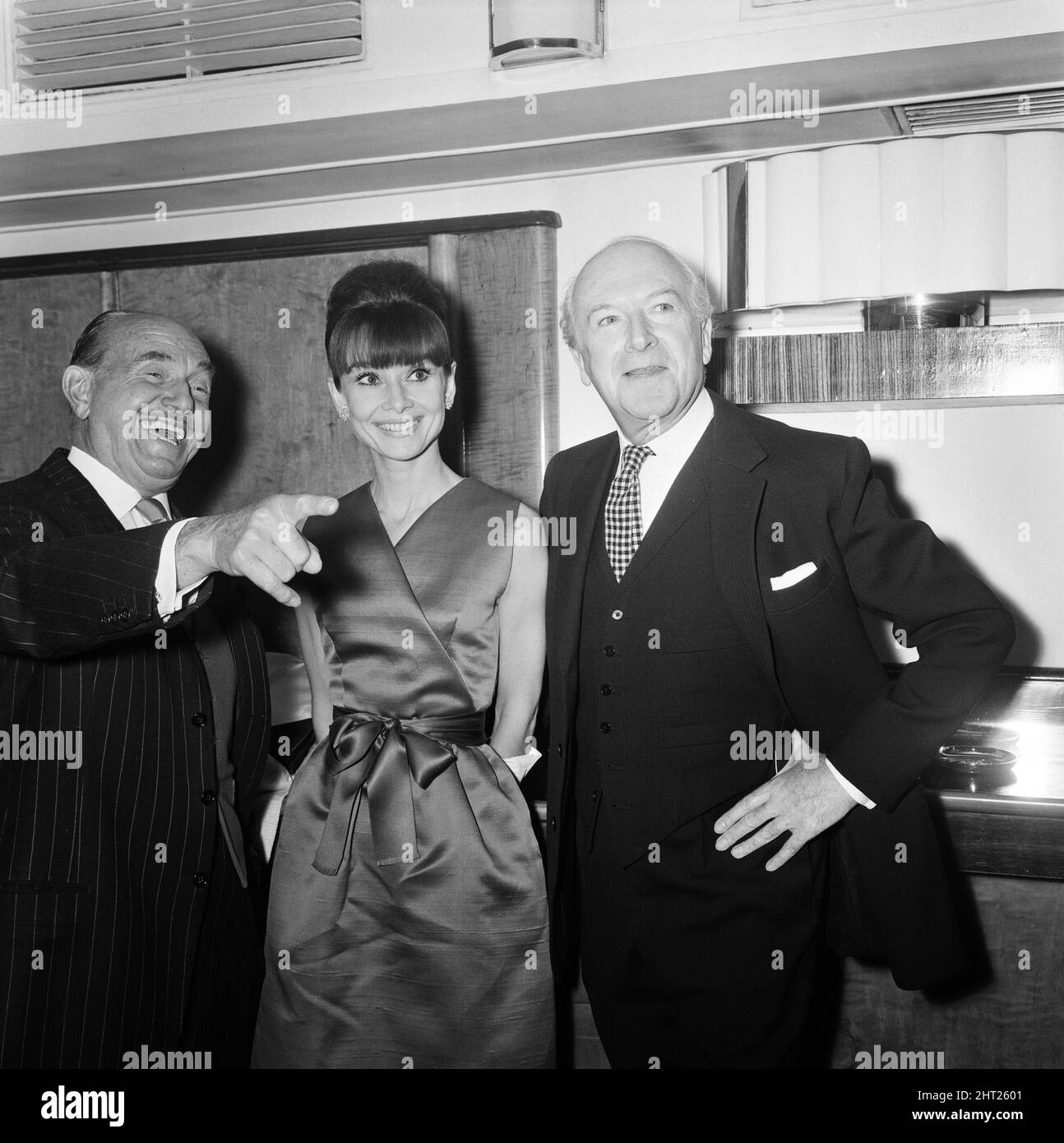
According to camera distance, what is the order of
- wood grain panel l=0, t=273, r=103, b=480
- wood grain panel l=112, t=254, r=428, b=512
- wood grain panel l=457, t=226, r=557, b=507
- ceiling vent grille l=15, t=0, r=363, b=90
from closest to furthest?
ceiling vent grille l=15, t=0, r=363, b=90
wood grain panel l=457, t=226, r=557, b=507
wood grain panel l=112, t=254, r=428, b=512
wood grain panel l=0, t=273, r=103, b=480

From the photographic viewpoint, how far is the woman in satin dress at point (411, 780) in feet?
5.41

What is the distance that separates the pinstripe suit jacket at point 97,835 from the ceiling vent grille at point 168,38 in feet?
3.35

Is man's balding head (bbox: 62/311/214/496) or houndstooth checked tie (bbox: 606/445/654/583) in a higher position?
man's balding head (bbox: 62/311/214/496)

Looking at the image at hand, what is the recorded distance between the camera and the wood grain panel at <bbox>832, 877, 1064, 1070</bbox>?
5.95ft

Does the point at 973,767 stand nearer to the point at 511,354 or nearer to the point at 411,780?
the point at 411,780

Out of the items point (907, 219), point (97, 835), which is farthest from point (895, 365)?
point (97, 835)

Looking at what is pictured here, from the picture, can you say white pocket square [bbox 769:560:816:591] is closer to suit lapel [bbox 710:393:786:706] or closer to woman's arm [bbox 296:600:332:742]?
suit lapel [bbox 710:393:786:706]

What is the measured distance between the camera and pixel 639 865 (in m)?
1.54

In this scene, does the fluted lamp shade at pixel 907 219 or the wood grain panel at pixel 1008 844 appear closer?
the wood grain panel at pixel 1008 844

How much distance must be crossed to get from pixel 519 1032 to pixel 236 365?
71.5 inches

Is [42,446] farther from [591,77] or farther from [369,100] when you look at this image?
[591,77]

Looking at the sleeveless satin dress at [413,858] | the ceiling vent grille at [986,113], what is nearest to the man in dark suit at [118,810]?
the sleeveless satin dress at [413,858]

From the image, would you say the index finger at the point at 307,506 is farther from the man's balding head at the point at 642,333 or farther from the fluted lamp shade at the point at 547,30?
the fluted lamp shade at the point at 547,30

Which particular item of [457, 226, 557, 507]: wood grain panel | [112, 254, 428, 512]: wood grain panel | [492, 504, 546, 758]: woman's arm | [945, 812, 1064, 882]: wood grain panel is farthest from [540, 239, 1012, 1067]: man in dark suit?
[112, 254, 428, 512]: wood grain panel
